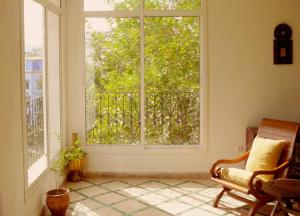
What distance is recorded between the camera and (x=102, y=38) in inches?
219

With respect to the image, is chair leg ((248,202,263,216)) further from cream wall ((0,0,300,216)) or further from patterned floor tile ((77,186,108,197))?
patterned floor tile ((77,186,108,197))

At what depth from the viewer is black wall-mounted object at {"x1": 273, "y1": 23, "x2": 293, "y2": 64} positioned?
5.35 metres

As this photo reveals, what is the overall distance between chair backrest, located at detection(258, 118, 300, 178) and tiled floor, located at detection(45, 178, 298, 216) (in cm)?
72

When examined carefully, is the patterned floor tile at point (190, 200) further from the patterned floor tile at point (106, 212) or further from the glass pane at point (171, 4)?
the glass pane at point (171, 4)

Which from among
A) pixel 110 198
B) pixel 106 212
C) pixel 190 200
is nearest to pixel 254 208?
pixel 190 200

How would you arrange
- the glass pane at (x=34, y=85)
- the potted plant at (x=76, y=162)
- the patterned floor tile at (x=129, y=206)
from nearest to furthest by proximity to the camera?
the glass pane at (x=34, y=85), the patterned floor tile at (x=129, y=206), the potted plant at (x=76, y=162)

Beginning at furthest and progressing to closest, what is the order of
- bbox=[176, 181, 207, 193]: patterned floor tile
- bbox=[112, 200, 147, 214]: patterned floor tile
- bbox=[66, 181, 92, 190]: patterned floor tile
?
bbox=[66, 181, 92, 190]: patterned floor tile < bbox=[176, 181, 207, 193]: patterned floor tile < bbox=[112, 200, 147, 214]: patterned floor tile

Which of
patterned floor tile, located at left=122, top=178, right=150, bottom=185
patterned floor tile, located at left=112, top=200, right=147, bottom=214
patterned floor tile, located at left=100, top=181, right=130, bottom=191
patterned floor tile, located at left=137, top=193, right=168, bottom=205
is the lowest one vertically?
patterned floor tile, located at left=112, top=200, right=147, bottom=214

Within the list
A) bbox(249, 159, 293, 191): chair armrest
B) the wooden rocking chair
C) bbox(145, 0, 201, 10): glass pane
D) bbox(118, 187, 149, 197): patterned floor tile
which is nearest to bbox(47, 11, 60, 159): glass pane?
bbox(118, 187, 149, 197): patterned floor tile

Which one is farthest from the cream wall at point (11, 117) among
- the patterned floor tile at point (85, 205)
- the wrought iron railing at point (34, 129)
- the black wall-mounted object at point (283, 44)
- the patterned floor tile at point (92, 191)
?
the black wall-mounted object at point (283, 44)

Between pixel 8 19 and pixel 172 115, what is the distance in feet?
9.53

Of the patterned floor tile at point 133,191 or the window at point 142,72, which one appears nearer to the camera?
the patterned floor tile at point 133,191

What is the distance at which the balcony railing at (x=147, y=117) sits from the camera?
5.61 metres

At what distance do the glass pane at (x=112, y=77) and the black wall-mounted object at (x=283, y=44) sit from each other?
1.81 meters
